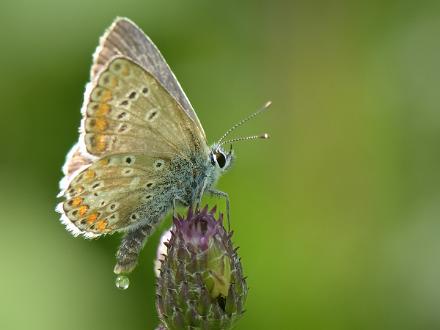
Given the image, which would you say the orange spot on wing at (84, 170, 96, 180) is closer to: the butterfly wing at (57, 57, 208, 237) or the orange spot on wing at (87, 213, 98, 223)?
the butterfly wing at (57, 57, 208, 237)

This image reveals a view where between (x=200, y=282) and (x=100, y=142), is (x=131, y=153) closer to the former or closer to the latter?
(x=100, y=142)

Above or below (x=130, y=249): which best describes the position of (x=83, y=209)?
above

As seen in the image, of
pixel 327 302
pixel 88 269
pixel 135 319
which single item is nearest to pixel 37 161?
pixel 88 269

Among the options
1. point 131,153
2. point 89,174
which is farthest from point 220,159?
point 89,174

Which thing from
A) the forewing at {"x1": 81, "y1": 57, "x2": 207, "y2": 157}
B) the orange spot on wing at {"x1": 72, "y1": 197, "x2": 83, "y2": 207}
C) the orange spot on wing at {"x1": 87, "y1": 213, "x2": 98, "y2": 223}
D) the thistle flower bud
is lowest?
the thistle flower bud

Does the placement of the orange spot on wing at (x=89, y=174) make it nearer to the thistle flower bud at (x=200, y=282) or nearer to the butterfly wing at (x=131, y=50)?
the butterfly wing at (x=131, y=50)

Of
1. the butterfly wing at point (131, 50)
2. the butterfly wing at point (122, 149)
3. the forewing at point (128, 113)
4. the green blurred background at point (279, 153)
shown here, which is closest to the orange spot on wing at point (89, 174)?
the butterfly wing at point (122, 149)

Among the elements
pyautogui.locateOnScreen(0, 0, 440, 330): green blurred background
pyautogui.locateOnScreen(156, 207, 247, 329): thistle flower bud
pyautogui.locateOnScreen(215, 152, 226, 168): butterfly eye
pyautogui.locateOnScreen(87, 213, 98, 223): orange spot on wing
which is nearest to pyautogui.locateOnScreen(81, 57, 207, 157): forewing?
pyautogui.locateOnScreen(215, 152, 226, 168): butterfly eye
